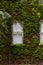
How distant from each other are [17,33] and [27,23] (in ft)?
2.29

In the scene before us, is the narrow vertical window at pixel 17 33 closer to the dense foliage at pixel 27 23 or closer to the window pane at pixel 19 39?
the window pane at pixel 19 39

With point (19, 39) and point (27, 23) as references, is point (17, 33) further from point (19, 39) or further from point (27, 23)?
point (27, 23)

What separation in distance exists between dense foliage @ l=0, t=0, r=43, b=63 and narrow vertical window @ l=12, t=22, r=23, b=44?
22 centimetres

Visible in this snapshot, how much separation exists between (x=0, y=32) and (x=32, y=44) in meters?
1.62

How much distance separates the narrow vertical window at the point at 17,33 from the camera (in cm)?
1380

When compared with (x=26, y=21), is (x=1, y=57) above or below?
below

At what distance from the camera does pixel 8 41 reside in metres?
13.6

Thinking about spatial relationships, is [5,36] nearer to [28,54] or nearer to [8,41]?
[8,41]

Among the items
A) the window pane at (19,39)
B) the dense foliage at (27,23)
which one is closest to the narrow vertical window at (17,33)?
the window pane at (19,39)

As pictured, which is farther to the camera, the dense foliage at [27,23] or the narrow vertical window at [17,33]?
the narrow vertical window at [17,33]

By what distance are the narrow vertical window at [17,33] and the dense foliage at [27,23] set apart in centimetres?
22

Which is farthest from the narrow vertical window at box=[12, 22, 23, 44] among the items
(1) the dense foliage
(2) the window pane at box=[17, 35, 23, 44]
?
(1) the dense foliage

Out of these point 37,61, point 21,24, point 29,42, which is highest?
point 21,24

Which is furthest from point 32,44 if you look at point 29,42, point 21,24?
point 21,24
